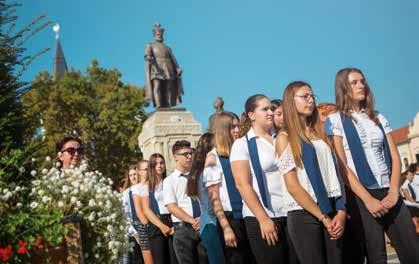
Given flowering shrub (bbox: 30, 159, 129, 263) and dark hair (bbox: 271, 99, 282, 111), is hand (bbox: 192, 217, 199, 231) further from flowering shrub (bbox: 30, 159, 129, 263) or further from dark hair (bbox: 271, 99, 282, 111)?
flowering shrub (bbox: 30, 159, 129, 263)

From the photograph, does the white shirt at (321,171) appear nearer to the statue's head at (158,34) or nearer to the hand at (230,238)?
the hand at (230,238)

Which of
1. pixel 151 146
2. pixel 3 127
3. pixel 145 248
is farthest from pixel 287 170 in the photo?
pixel 151 146

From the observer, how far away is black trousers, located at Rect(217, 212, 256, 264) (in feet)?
18.4

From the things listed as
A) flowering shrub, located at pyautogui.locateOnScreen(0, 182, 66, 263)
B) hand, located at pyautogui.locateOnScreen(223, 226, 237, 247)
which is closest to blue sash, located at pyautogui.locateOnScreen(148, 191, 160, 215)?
hand, located at pyautogui.locateOnScreen(223, 226, 237, 247)

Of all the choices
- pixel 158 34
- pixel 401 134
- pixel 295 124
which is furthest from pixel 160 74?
pixel 401 134

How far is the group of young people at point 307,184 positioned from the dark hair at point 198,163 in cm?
14

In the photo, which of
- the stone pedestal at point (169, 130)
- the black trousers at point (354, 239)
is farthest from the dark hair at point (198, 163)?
the stone pedestal at point (169, 130)

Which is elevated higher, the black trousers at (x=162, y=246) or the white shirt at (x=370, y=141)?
the white shirt at (x=370, y=141)

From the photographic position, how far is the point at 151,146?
1891cm

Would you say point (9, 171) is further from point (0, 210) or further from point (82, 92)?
point (82, 92)

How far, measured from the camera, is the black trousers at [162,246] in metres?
7.88

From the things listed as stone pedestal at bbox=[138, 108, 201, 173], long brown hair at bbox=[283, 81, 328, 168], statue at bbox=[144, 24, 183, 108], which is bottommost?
long brown hair at bbox=[283, 81, 328, 168]

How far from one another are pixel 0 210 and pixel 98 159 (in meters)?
40.7

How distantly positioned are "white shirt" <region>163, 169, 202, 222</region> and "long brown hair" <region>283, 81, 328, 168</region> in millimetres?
2842
